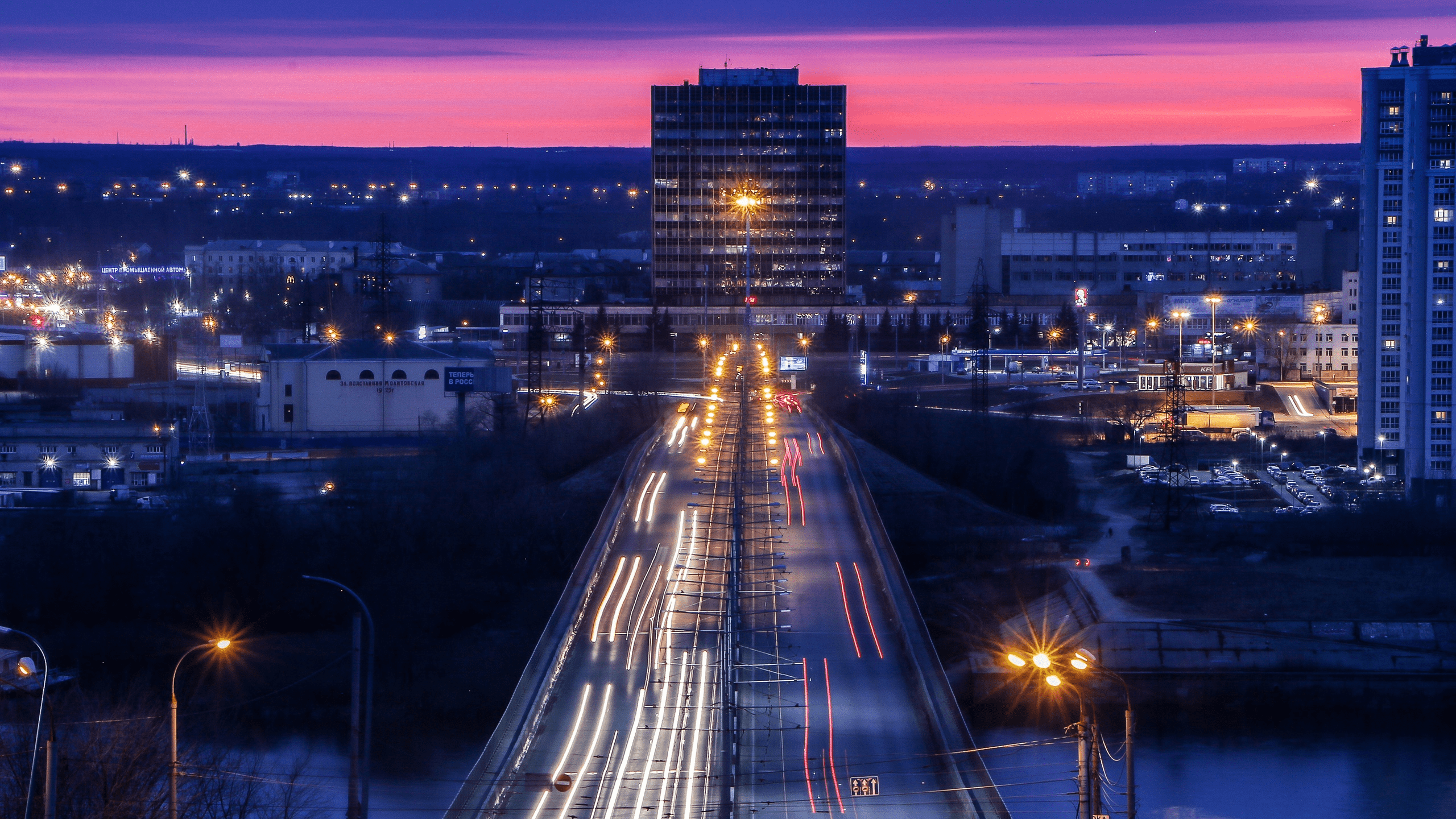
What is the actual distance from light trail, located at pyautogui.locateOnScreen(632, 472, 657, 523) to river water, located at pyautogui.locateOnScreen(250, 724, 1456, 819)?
4.38m

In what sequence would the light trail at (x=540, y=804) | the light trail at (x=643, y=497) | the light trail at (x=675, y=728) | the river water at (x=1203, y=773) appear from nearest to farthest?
the light trail at (x=540, y=804) < the light trail at (x=675, y=728) < the river water at (x=1203, y=773) < the light trail at (x=643, y=497)

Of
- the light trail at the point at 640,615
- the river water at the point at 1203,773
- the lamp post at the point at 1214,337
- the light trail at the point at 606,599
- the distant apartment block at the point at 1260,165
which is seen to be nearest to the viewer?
the river water at the point at 1203,773

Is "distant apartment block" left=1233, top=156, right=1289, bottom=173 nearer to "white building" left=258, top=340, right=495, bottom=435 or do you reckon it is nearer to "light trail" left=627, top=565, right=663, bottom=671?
"white building" left=258, top=340, right=495, bottom=435

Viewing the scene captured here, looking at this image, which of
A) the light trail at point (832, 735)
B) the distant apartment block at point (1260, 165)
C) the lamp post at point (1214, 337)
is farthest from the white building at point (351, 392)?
the distant apartment block at point (1260, 165)

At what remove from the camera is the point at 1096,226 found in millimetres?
84312

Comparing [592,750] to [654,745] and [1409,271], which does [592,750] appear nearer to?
[654,745]

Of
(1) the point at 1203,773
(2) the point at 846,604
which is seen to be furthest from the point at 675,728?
(1) the point at 1203,773

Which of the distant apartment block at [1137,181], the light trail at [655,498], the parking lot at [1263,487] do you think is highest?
the distant apartment block at [1137,181]

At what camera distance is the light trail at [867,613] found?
13.2 metres

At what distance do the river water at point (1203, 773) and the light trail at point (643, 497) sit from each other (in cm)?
438

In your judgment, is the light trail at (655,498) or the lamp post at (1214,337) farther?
the lamp post at (1214,337)

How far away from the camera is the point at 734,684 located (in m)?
10.2

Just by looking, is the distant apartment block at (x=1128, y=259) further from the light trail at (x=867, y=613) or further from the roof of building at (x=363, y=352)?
the light trail at (x=867, y=613)

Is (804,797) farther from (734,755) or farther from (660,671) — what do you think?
(660,671)
